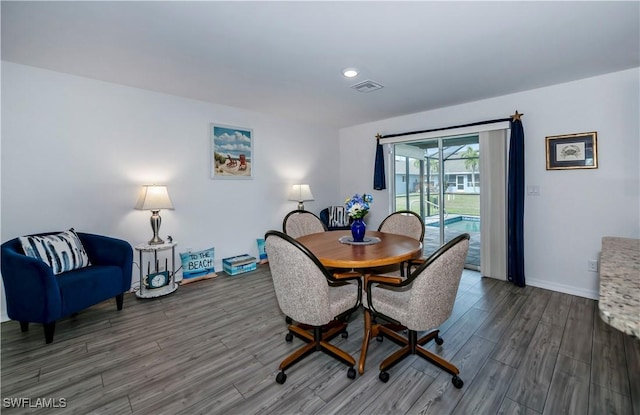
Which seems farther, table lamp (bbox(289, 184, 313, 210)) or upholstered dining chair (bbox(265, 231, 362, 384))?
table lamp (bbox(289, 184, 313, 210))

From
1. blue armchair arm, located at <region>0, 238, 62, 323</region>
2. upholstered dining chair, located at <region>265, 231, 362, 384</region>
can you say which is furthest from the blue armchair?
upholstered dining chair, located at <region>265, 231, 362, 384</region>

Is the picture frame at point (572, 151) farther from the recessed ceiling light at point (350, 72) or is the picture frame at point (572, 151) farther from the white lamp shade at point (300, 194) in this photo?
the white lamp shade at point (300, 194)

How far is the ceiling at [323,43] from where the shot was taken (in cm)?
193

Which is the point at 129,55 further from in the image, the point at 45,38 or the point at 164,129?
the point at 164,129

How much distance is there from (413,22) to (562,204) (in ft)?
9.57

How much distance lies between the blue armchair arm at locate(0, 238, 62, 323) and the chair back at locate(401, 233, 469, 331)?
2737 millimetres

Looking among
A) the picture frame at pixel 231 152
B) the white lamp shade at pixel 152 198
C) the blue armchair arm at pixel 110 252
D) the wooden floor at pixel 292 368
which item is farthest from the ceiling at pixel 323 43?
the wooden floor at pixel 292 368

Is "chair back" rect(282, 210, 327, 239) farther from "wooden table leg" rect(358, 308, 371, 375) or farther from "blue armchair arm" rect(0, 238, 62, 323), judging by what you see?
"blue armchair arm" rect(0, 238, 62, 323)

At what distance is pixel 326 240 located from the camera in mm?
2783

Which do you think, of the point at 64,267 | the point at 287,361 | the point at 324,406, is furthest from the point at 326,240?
the point at 64,267

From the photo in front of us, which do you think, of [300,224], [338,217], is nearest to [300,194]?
[338,217]

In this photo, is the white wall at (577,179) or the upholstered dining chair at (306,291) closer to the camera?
the upholstered dining chair at (306,291)

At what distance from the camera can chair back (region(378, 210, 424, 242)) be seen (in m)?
3.13

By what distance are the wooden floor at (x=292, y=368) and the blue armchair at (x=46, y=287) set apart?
0.23 metres
